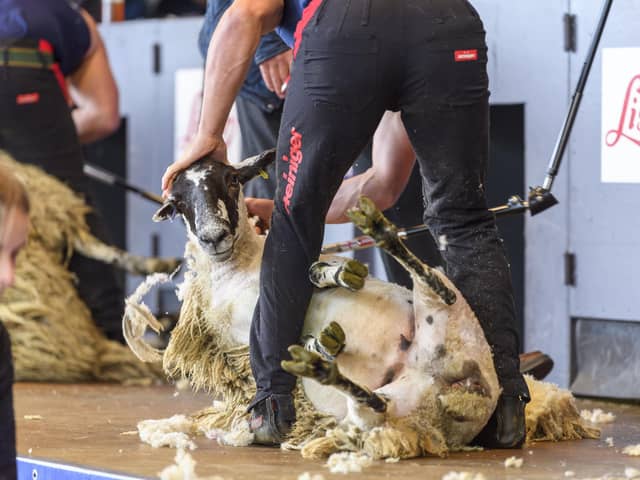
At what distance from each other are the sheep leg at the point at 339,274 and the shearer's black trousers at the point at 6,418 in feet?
2.84

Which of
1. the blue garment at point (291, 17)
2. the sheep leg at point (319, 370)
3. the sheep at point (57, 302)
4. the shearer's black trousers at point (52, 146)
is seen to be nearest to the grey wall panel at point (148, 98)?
the shearer's black trousers at point (52, 146)

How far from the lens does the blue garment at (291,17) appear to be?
2.86 meters

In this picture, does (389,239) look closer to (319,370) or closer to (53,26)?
(319,370)

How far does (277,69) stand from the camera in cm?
367

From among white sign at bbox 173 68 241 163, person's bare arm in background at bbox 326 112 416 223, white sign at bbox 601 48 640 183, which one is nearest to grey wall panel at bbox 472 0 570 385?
white sign at bbox 601 48 640 183

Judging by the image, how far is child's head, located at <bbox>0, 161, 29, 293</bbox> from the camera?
188 cm

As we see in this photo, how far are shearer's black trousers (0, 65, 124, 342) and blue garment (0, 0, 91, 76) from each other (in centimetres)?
13

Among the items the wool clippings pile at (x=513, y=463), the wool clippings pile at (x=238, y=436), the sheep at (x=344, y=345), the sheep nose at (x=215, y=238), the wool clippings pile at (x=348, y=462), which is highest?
the sheep nose at (x=215, y=238)

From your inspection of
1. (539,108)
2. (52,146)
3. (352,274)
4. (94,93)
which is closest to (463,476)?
(352,274)

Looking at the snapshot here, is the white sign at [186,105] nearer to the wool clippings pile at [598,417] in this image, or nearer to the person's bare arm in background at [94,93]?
the person's bare arm in background at [94,93]

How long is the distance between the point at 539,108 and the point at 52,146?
184 centimetres

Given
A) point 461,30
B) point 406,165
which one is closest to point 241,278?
point 406,165

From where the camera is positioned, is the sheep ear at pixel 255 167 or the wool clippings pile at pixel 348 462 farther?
the sheep ear at pixel 255 167

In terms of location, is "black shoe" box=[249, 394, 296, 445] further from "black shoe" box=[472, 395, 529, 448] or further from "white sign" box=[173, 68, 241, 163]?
"white sign" box=[173, 68, 241, 163]
